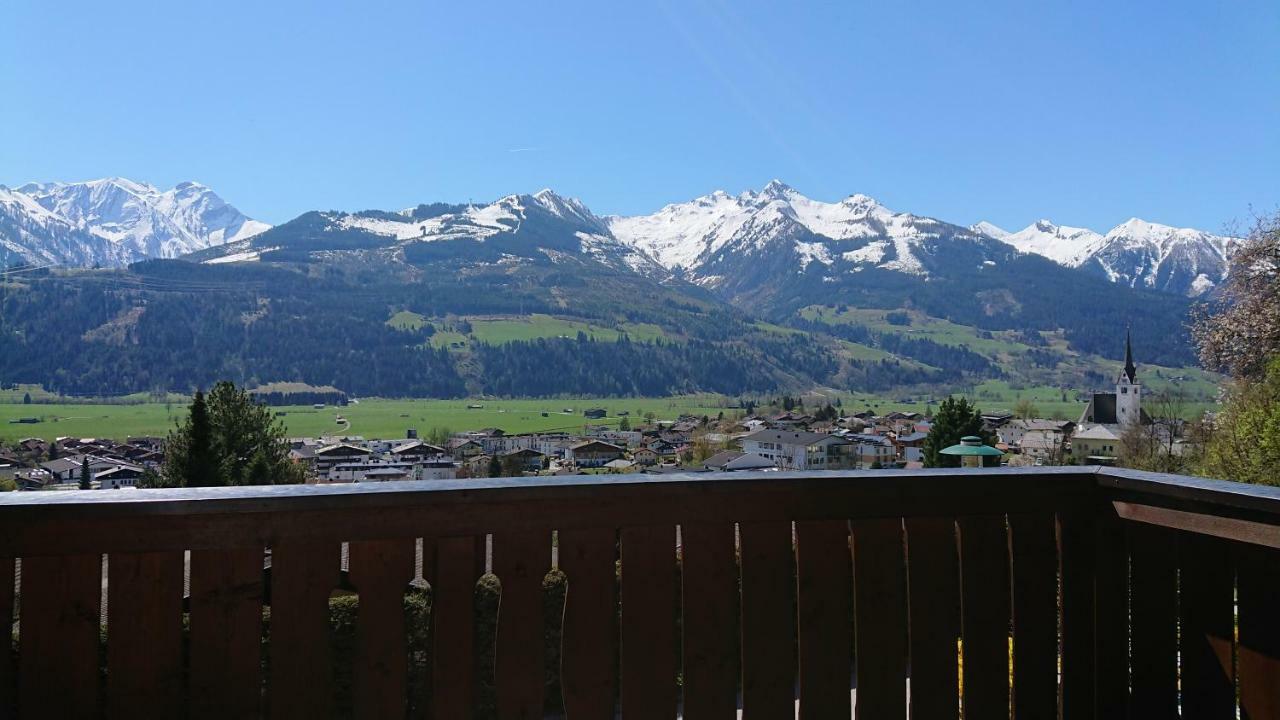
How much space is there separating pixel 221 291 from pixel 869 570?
150982mm

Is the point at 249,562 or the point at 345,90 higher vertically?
the point at 345,90

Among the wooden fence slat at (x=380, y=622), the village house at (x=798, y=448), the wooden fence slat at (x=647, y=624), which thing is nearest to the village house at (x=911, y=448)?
the village house at (x=798, y=448)

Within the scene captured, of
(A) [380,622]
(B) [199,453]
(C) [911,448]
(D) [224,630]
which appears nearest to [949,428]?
(C) [911,448]

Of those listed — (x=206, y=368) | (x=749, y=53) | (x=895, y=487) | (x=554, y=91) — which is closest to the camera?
(x=895, y=487)

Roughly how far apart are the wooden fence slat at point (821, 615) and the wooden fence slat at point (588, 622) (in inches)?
20.8

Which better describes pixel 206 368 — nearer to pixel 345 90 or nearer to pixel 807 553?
pixel 345 90

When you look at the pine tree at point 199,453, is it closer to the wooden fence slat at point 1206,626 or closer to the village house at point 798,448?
the village house at point 798,448

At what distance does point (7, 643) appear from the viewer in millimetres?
1923

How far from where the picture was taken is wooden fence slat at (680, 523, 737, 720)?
2.27 metres

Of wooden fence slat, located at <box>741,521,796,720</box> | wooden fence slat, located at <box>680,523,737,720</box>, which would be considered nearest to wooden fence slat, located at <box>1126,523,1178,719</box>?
wooden fence slat, located at <box>741,521,796,720</box>

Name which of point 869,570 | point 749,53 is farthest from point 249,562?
point 749,53

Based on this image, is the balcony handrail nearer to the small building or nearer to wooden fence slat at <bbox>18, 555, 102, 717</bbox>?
wooden fence slat at <bbox>18, 555, 102, 717</bbox>

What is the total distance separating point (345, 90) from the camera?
80.1 meters

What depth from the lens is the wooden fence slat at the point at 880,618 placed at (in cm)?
237
